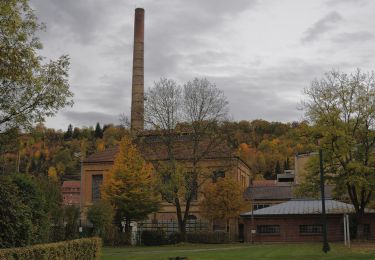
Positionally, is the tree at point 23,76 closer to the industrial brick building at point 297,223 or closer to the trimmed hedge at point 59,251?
the trimmed hedge at point 59,251

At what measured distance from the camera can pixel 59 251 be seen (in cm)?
1764

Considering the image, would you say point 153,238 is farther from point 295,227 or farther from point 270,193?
point 270,193

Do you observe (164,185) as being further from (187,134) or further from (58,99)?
(58,99)

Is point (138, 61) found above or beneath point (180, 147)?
above

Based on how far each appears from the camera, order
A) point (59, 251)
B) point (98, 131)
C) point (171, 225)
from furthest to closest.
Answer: point (98, 131), point (171, 225), point (59, 251)

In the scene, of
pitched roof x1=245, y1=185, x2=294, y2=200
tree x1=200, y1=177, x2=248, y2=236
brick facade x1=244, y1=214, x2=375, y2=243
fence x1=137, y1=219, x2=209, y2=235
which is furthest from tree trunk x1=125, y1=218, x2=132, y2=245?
pitched roof x1=245, y1=185, x2=294, y2=200

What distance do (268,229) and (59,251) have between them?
37.1 m

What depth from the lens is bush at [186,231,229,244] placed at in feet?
169

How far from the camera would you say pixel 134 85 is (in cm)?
6800

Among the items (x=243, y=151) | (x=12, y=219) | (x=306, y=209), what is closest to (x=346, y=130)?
(x=306, y=209)

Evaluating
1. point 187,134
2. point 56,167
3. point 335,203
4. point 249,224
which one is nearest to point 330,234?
point 335,203

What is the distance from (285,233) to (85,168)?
29823mm

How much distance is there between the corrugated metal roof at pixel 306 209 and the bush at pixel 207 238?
10.7 feet

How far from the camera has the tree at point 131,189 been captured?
50.8 metres
